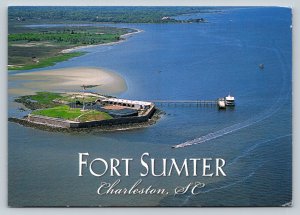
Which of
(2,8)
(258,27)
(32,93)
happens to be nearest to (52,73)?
(32,93)

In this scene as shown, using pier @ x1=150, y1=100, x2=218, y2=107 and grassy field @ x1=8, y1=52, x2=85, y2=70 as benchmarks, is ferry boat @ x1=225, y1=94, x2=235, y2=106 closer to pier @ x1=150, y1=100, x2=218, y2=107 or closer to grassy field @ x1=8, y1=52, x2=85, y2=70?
pier @ x1=150, y1=100, x2=218, y2=107

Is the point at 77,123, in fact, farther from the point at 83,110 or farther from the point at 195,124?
the point at 195,124

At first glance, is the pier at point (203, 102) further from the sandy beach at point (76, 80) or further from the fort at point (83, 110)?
the sandy beach at point (76, 80)

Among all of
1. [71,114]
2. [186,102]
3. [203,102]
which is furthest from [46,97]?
[203,102]

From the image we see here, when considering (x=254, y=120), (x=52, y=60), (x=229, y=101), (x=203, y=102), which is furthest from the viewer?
(x=52, y=60)

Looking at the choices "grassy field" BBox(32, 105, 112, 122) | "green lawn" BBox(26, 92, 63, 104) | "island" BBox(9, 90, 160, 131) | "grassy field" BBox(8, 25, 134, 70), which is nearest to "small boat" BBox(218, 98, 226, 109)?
"island" BBox(9, 90, 160, 131)
